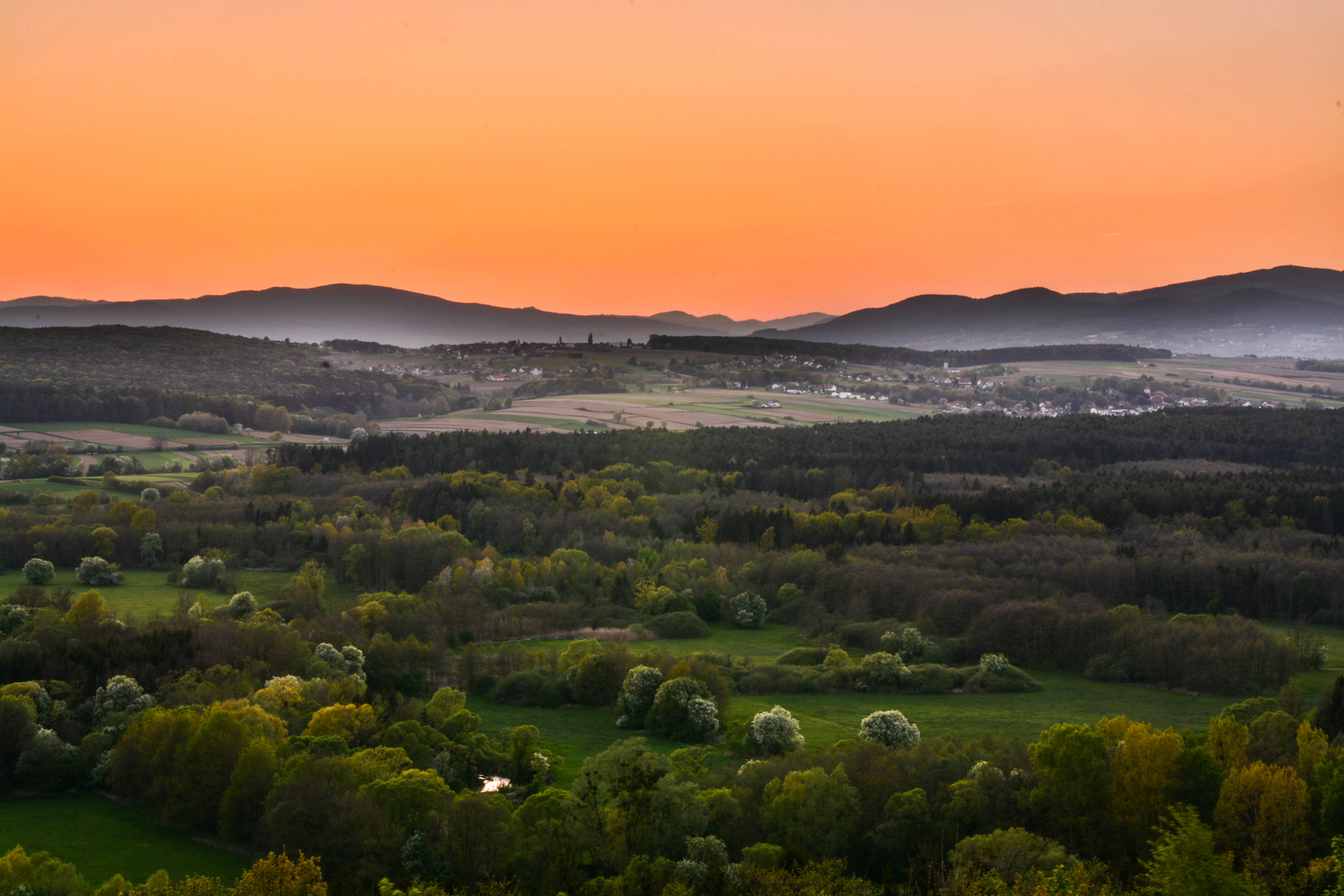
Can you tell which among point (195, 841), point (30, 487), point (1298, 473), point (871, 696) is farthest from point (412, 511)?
point (1298, 473)

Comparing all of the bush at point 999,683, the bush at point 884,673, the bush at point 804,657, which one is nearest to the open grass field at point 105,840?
the bush at point 884,673

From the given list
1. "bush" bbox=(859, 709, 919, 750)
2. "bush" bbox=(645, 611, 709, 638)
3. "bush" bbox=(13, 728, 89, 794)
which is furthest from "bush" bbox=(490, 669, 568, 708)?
"bush" bbox=(13, 728, 89, 794)

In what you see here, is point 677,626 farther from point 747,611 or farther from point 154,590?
point 154,590

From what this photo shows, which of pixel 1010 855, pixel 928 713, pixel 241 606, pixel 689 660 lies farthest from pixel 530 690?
pixel 1010 855

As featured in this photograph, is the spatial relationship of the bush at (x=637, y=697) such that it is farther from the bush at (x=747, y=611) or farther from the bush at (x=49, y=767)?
the bush at (x=747, y=611)

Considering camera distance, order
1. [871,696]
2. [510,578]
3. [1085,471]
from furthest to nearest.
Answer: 1. [1085,471]
2. [510,578]
3. [871,696]

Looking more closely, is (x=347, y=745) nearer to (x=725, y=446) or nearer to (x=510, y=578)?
(x=510, y=578)
